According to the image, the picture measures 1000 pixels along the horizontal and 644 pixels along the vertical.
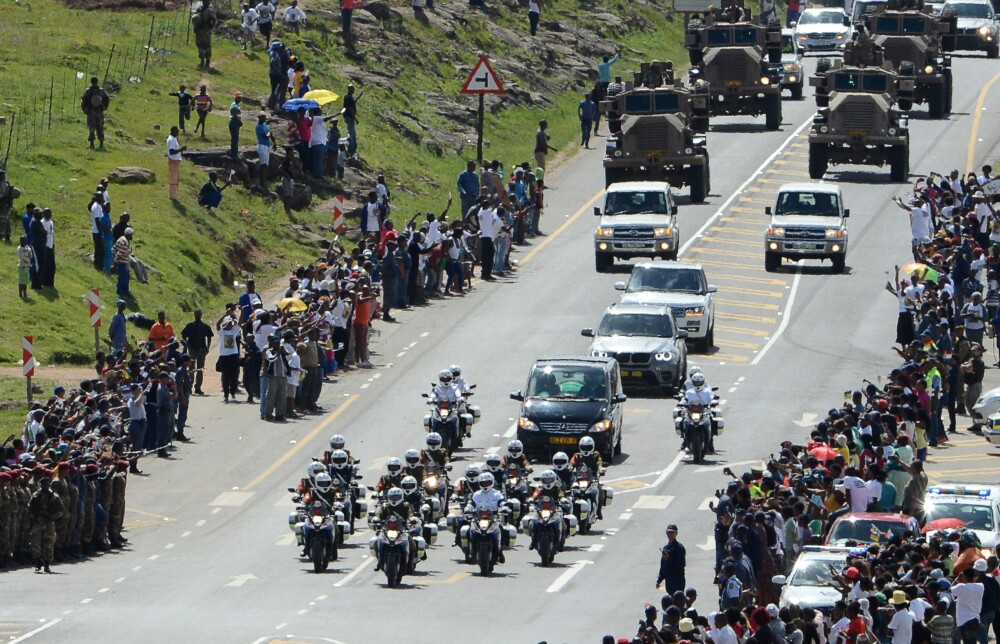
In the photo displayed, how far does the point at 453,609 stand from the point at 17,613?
5.42 meters

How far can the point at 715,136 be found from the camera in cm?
6781

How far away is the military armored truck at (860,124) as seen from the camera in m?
57.7

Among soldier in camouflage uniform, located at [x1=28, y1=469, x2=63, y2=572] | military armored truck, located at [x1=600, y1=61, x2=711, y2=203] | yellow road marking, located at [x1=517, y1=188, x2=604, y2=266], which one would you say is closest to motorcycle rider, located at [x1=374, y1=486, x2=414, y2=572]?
soldier in camouflage uniform, located at [x1=28, y1=469, x2=63, y2=572]

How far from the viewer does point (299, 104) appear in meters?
52.2

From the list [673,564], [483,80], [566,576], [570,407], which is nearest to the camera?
[673,564]

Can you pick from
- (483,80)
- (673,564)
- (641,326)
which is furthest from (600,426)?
(483,80)

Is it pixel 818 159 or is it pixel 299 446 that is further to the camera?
pixel 818 159

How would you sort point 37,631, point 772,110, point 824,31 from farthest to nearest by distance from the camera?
point 824,31 → point 772,110 → point 37,631

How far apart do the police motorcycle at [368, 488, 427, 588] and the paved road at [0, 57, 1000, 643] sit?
0.95 feet

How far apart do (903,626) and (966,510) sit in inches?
263

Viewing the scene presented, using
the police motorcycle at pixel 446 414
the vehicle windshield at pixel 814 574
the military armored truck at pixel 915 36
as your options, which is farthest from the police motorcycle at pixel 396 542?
the military armored truck at pixel 915 36

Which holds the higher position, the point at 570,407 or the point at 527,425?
the point at 570,407

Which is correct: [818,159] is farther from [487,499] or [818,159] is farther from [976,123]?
[487,499]

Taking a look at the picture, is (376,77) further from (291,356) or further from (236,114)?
(291,356)
